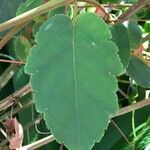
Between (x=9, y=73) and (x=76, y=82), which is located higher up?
(x=76, y=82)

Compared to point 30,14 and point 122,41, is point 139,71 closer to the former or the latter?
point 122,41

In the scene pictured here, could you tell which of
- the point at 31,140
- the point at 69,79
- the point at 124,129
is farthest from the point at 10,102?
the point at 69,79

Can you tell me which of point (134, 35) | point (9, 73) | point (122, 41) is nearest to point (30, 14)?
point (122, 41)

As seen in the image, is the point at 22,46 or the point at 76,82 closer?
the point at 76,82

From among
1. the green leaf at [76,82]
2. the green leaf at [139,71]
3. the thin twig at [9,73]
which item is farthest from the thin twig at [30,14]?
the thin twig at [9,73]

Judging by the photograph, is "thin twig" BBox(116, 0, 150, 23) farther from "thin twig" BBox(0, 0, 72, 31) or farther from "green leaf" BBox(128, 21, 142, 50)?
"thin twig" BBox(0, 0, 72, 31)

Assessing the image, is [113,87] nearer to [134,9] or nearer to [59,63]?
[59,63]
